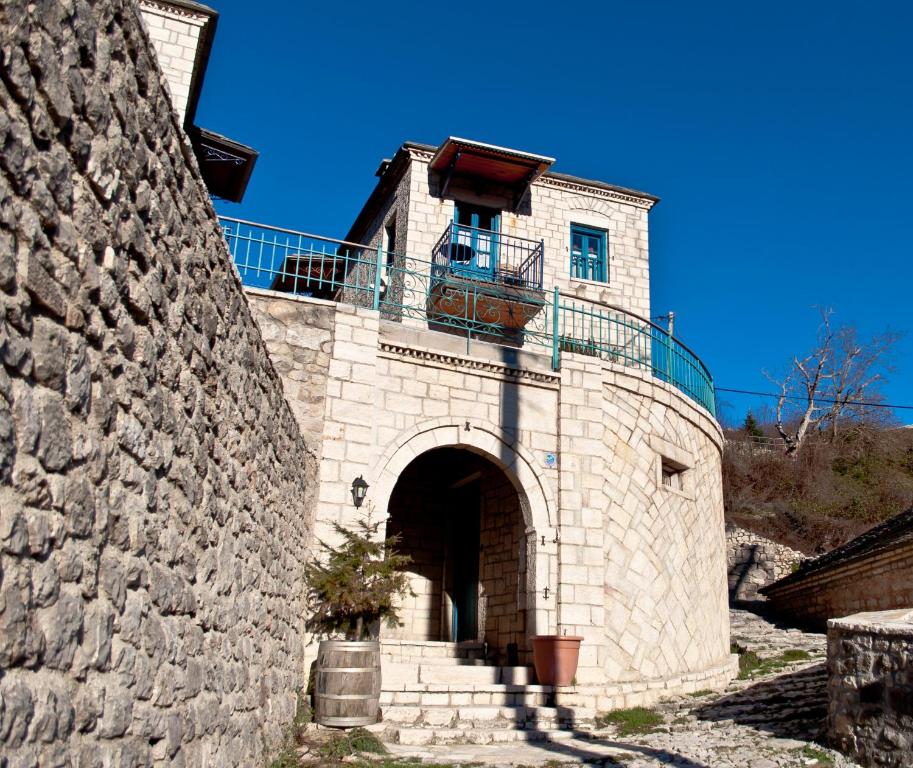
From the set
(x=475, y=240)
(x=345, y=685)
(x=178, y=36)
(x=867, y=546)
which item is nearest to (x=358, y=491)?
(x=345, y=685)

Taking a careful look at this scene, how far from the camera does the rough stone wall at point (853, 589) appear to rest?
38.0ft

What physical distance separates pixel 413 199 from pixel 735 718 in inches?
470

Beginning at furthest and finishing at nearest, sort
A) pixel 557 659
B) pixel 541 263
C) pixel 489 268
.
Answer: pixel 489 268 < pixel 541 263 < pixel 557 659

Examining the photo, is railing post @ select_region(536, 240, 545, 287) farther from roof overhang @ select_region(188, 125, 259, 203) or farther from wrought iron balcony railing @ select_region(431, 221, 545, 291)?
roof overhang @ select_region(188, 125, 259, 203)

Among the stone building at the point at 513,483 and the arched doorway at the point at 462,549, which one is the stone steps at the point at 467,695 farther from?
the arched doorway at the point at 462,549

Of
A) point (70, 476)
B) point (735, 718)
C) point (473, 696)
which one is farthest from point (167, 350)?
point (735, 718)

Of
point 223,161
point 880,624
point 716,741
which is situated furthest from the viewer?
point 223,161

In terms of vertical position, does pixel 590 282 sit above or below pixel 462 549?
above

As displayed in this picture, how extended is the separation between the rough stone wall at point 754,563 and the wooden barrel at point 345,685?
13801 mm

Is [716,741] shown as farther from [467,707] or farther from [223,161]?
[223,161]

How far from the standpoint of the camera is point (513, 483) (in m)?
10.3

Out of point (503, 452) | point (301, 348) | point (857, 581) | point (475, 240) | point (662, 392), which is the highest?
point (475, 240)

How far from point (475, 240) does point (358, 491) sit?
9451 millimetres

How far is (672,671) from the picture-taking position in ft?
34.8
